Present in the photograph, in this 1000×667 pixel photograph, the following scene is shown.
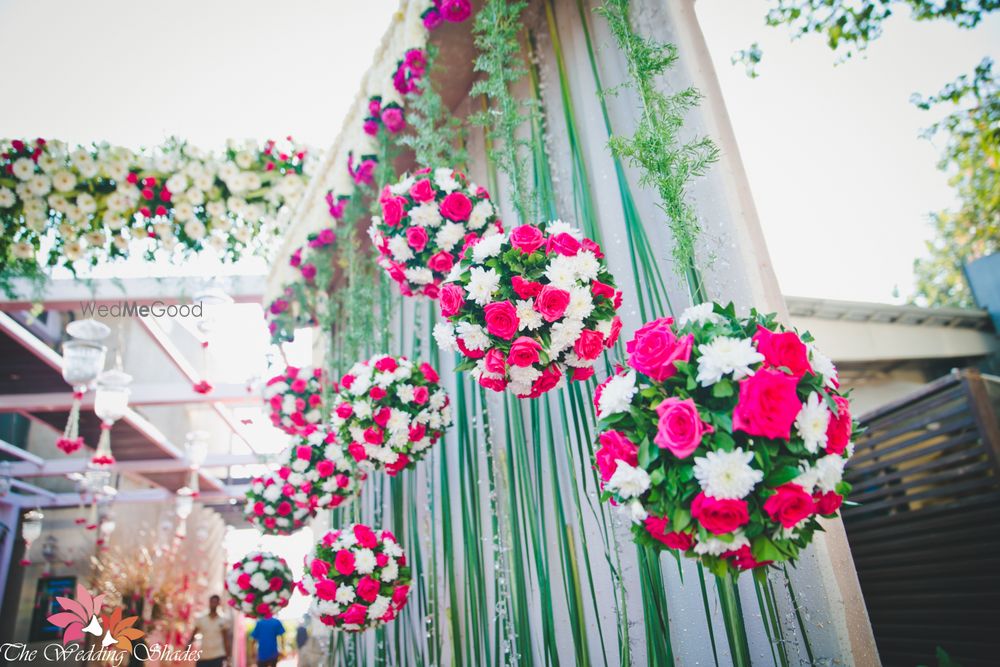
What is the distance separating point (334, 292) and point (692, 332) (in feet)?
13.1

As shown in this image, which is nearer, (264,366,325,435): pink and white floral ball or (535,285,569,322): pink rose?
(535,285,569,322): pink rose

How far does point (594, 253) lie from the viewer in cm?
136

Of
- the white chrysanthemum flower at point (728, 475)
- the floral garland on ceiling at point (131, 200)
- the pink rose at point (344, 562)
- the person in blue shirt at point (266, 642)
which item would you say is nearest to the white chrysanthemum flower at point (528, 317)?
the white chrysanthemum flower at point (728, 475)

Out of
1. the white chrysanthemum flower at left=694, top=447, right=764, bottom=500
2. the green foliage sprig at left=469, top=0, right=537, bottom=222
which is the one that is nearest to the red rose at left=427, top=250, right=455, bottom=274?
the green foliage sprig at left=469, top=0, right=537, bottom=222

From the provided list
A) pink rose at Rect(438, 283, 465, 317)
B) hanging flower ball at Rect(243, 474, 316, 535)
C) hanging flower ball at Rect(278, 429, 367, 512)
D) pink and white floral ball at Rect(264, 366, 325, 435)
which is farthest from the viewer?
pink and white floral ball at Rect(264, 366, 325, 435)

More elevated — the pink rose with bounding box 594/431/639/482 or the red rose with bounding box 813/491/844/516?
the pink rose with bounding box 594/431/639/482

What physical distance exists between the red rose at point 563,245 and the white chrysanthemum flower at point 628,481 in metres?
0.57

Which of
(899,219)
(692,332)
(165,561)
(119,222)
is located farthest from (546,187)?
(165,561)

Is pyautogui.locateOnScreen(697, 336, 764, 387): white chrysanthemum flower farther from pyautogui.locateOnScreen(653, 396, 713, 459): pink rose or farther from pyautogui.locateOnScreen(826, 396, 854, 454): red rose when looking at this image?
pyautogui.locateOnScreen(826, 396, 854, 454): red rose

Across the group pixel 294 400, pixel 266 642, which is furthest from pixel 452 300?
pixel 266 642

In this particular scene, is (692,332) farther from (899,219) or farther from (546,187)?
(899,219)

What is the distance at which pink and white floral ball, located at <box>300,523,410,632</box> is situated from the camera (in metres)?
1.93

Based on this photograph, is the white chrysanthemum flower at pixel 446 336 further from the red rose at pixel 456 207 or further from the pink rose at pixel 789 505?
the pink rose at pixel 789 505

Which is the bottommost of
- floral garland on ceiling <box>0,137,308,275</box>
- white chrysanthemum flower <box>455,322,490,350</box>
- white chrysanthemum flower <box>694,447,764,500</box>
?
white chrysanthemum flower <box>694,447,764,500</box>
